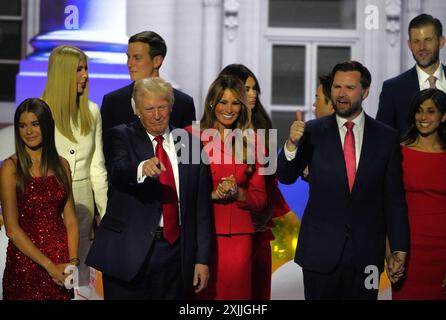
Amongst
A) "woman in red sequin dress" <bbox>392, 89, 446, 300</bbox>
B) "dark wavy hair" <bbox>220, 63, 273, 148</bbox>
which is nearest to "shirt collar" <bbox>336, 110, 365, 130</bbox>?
"woman in red sequin dress" <bbox>392, 89, 446, 300</bbox>

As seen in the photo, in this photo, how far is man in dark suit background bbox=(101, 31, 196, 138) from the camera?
12.8 feet

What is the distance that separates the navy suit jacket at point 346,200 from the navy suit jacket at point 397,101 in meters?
0.47

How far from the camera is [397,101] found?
395 cm

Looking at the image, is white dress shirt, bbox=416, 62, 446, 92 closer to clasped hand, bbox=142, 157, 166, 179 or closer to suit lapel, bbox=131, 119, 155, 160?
suit lapel, bbox=131, 119, 155, 160

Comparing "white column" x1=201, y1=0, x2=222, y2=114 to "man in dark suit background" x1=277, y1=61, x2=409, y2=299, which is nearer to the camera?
"man in dark suit background" x1=277, y1=61, x2=409, y2=299

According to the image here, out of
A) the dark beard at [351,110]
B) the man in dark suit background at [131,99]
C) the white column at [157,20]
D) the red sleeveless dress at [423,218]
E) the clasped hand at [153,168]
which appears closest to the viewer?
the clasped hand at [153,168]

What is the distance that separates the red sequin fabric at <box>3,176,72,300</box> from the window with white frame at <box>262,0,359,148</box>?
7.20 ft

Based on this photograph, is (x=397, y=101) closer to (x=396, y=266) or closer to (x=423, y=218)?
(x=423, y=218)

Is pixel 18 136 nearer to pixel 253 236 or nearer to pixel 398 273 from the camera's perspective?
pixel 253 236

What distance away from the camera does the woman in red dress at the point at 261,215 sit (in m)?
3.73

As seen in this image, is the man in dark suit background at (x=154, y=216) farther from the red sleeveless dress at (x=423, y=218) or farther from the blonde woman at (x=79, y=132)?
the red sleeveless dress at (x=423, y=218)

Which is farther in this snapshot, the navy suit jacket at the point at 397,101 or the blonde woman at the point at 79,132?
the navy suit jacket at the point at 397,101

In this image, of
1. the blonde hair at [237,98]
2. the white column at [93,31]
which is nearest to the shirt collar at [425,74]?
the blonde hair at [237,98]

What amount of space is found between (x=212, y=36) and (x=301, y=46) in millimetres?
535
